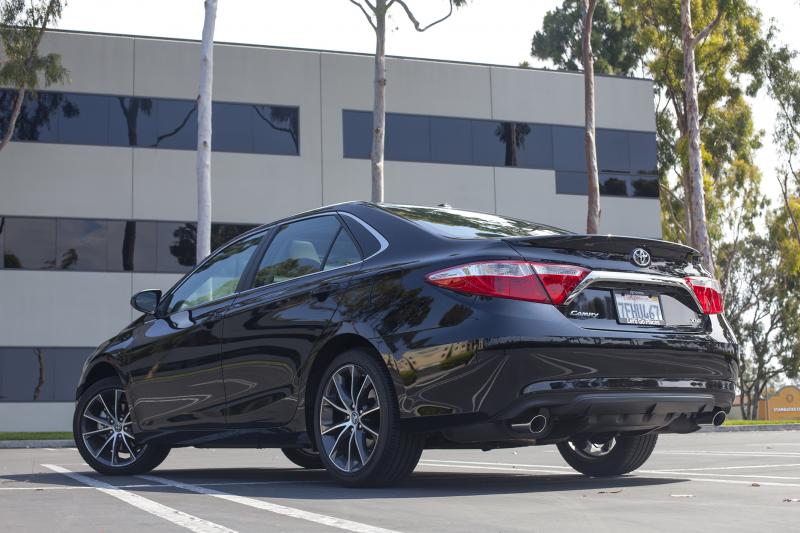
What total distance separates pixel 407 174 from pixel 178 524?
2701 centimetres

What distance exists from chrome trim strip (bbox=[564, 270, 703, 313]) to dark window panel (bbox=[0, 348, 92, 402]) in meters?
24.2

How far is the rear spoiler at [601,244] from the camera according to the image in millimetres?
5953

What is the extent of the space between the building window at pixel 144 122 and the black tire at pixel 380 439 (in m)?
24.5

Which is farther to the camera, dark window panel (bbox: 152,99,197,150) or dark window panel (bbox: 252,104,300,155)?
dark window panel (bbox: 252,104,300,155)

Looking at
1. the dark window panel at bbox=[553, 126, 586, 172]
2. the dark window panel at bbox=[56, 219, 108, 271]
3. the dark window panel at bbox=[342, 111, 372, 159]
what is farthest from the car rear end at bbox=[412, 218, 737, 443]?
the dark window panel at bbox=[553, 126, 586, 172]

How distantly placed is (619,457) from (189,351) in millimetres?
2826

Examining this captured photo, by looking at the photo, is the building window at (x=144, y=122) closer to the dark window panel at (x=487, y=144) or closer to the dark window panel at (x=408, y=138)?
the dark window panel at (x=408, y=138)

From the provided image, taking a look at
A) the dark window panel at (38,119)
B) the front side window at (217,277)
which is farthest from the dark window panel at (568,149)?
the front side window at (217,277)

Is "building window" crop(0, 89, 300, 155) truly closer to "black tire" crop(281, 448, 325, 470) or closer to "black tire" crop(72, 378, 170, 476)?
"black tire" crop(72, 378, 170, 476)

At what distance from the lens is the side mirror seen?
8.25 metres

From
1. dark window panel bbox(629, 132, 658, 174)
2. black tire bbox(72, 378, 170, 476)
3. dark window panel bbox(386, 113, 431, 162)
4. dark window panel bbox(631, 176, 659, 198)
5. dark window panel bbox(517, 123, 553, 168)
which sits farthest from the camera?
dark window panel bbox(629, 132, 658, 174)

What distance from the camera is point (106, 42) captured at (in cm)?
2977

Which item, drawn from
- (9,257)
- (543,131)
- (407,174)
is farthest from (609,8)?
(9,257)

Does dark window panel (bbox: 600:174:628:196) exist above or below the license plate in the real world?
above
